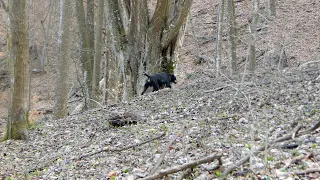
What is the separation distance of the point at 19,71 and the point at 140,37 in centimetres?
586

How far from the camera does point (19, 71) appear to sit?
8.83 m

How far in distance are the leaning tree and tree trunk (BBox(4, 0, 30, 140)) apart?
548 cm

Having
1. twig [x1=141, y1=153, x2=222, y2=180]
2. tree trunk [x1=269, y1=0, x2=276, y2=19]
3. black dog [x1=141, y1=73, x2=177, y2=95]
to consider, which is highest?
tree trunk [x1=269, y1=0, x2=276, y2=19]

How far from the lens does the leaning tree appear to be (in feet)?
45.6

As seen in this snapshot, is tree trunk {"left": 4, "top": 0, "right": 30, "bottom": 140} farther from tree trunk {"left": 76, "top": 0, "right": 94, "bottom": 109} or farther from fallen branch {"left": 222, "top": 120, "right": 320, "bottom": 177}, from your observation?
tree trunk {"left": 76, "top": 0, "right": 94, "bottom": 109}

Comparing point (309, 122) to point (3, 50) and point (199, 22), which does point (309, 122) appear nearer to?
point (199, 22)

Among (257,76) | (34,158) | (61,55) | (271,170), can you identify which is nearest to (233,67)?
(257,76)

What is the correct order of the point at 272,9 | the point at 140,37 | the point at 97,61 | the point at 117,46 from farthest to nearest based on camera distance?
the point at 272,9
the point at 97,61
the point at 117,46
the point at 140,37

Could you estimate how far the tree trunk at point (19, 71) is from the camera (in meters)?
8.75

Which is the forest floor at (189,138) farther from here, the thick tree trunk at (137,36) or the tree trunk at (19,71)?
the thick tree trunk at (137,36)

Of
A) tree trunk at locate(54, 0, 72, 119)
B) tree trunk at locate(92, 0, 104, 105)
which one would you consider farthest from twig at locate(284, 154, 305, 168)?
tree trunk at locate(92, 0, 104, 105)

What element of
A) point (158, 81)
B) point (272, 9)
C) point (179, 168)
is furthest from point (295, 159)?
point (272, 9)

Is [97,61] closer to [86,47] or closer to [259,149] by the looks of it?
[86,47]

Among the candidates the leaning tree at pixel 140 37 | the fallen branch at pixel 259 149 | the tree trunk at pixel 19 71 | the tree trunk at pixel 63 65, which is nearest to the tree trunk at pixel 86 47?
the leaning tree at pixel 140 37
